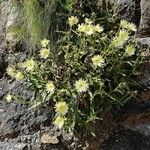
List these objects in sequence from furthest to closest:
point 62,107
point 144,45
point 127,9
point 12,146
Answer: point 127,9 < point 144,45 < point 12,146 < point 62,107

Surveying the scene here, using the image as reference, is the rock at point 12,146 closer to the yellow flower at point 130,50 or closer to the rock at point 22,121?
the rock at point 22,121

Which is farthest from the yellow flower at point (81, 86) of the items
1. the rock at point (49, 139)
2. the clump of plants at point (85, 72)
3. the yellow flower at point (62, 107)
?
the rock at point (49, 139)

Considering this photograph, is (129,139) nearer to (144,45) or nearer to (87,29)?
(144,45)

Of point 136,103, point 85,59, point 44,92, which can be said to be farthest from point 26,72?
point 136,103

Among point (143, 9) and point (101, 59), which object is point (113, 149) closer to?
point (101, 59)

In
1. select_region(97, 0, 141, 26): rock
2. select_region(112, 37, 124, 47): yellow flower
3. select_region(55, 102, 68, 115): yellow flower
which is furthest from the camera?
select_region(97, 0, 141, 26): rock

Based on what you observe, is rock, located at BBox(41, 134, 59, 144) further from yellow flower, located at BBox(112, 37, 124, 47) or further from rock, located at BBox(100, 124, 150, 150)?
yellow flower, located at BBox(112, 37, 124, 47)

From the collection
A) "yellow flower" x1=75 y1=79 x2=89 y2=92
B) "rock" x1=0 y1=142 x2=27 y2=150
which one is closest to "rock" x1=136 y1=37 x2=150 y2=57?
"yellow flower" x1=75 y1=79 x2=89 y2=92

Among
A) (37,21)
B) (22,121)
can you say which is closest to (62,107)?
(22,121)
